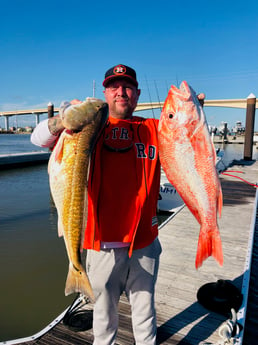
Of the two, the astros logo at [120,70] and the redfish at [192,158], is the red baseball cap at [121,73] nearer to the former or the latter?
the astros logo at [120,70]

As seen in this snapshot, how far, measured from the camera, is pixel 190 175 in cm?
194

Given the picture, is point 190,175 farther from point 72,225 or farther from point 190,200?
point 72,225

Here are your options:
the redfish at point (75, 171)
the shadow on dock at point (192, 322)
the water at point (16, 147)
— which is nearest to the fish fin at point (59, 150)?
the redfish at point (75, 171)

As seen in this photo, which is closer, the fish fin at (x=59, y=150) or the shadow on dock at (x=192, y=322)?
the fish fin at (x=59, y=150)

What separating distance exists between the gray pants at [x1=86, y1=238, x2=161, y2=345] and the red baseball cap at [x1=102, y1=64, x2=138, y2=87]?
4.77 ft

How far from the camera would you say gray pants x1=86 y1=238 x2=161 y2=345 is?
6.86 ft

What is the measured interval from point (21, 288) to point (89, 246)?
4553 mm

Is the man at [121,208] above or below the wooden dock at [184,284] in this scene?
above

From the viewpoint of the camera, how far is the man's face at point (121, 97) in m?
2.18

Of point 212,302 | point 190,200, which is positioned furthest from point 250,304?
point 190,200

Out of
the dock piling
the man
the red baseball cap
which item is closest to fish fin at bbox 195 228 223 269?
the man

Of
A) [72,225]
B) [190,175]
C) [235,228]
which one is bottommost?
[235,228]

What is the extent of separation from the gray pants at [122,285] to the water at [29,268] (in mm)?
3029

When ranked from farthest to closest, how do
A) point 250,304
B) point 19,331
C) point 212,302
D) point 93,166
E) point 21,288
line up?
point 21,288 → point 19,331 → point 250,304 → point 212,302 → point 93,166
